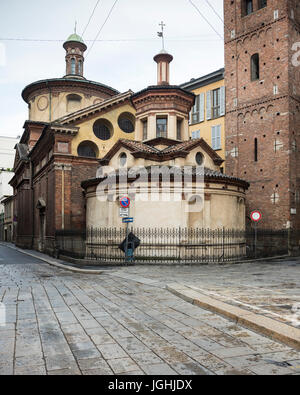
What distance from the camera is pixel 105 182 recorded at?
2052cm

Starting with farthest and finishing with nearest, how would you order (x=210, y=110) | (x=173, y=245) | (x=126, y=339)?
(x=210, y=110) → (x=173, y=245) → (x=126, y=339)

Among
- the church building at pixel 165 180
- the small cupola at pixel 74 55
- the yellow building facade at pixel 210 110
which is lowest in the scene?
the church building at pixel 165 180

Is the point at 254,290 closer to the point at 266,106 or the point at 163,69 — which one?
the point at 266,106

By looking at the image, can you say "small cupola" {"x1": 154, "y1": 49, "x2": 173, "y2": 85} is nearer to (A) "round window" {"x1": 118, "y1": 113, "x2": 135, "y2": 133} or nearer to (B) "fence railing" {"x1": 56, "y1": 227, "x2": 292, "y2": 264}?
(A) "round window" {"x1": 118, "y1": 113, "x2": 135, "y2": 133}

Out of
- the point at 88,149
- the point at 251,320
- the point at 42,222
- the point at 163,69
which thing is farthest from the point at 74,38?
the point at 251,320

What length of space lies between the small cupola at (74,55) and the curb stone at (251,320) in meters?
33.4

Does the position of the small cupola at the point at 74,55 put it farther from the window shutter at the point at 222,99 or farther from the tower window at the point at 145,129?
the tower window at the point at 145,129

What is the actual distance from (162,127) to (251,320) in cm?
1948

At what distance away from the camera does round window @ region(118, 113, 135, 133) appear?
2837 centimetres

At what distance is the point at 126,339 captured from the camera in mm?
5336

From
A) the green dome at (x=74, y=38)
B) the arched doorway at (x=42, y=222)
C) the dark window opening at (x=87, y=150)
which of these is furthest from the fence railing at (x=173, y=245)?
the green dome at (x=74, y=38)

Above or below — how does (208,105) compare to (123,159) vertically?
above

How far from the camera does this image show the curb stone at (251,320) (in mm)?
5137

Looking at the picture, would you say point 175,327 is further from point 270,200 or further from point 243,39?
point 243,39
